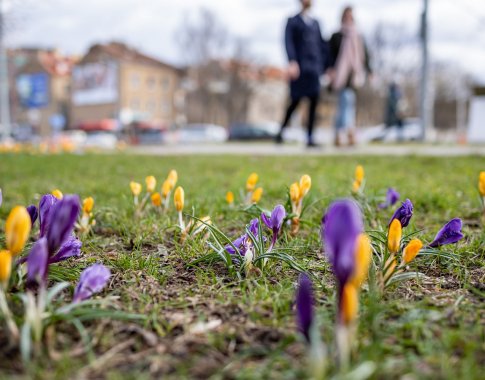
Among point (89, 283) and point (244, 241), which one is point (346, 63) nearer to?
point (244, 241)

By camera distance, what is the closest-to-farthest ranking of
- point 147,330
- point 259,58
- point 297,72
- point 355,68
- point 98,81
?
point 147,330 → point 297,72 → point 355,68 → point 259,58 → point 98,81

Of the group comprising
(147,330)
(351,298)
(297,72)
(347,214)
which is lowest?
(147,330)

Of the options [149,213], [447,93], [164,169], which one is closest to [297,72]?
[164,169]

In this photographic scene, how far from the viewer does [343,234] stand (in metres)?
0.98

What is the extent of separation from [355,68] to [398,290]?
7187mm

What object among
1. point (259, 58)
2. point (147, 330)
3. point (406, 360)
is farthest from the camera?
point (259, 58)

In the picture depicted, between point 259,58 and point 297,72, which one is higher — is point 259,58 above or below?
above

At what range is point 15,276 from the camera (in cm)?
146

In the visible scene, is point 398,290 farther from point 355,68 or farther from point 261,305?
point 355,68

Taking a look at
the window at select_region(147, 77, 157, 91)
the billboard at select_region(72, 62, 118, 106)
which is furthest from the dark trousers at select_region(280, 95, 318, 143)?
the window at select_region(147, 77, 157, 91)

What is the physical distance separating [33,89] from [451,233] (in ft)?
224

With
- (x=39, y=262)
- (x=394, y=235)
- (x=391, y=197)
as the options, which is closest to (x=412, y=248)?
(x=394, y=235)

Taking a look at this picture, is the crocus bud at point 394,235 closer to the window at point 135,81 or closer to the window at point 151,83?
the window at point 135,81

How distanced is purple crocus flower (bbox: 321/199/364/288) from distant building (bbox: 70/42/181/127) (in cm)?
6170
